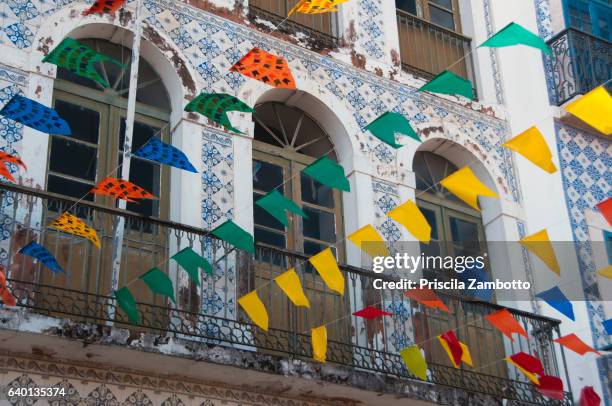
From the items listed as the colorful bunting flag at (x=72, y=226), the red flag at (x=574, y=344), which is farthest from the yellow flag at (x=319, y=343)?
the red flag at (x=574, y=344)

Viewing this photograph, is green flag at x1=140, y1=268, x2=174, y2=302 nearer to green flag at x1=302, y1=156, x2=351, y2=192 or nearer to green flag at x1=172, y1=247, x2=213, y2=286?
green flag at x1=172, y1=247, x2=213, y2=286

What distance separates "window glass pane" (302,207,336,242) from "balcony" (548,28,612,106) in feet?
10.8

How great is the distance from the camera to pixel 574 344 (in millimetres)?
10031

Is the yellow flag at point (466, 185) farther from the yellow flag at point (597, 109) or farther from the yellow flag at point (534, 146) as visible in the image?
the yellow flag at point (597, 109)

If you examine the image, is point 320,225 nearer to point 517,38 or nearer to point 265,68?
point 265,68

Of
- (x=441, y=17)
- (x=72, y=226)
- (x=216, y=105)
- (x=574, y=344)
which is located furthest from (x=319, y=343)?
(x=441, y=17)

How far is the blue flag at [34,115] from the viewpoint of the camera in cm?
777

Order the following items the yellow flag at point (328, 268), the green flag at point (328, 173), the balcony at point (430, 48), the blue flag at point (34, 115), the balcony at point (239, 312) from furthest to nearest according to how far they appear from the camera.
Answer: the balcony at point (430, 48), the yellow flag at point (328, 268), the green flag at point (328, 173), the balcony at point (239, 312), the blue flag at point (34, 115)

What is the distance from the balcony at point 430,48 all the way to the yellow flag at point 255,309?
4.18 m

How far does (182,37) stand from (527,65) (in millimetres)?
4424

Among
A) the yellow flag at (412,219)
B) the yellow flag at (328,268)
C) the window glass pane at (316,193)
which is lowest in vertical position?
the yellow flag at (328,268)

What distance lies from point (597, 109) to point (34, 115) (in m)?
4.10

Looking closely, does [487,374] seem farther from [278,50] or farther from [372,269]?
[278,50]

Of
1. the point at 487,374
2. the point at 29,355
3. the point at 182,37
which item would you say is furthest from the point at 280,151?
the point at 29,355
